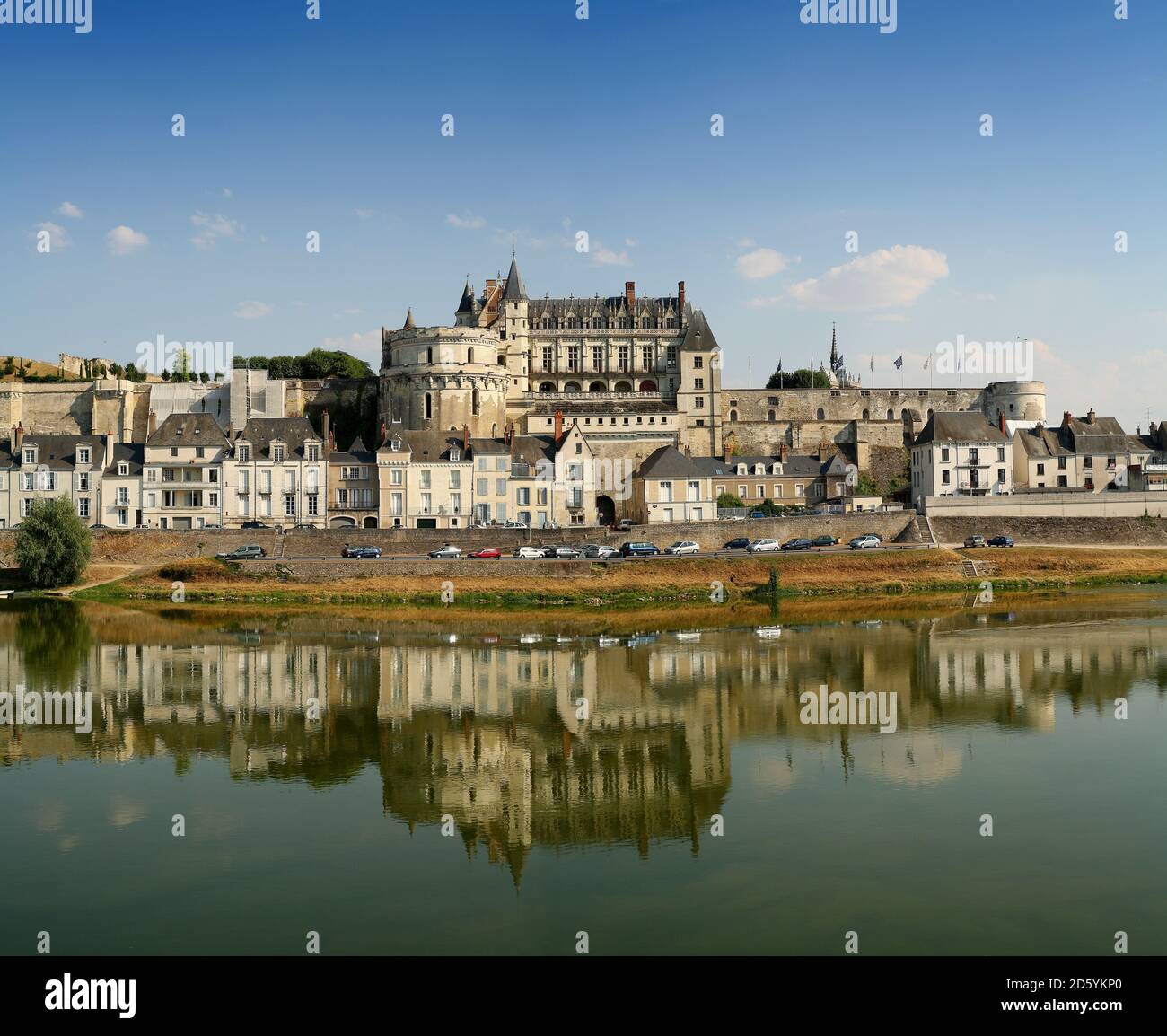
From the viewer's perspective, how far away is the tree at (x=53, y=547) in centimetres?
4094

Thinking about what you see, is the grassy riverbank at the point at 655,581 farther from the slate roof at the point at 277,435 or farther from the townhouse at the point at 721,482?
the townhouse at the point at 721,482

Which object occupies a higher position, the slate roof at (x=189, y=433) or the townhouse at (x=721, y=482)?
the slate roof at (x=189, y=433)

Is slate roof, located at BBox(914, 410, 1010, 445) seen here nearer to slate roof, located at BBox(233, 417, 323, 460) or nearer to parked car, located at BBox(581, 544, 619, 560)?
parked car, located at BBox(581, 544, 619, 560)

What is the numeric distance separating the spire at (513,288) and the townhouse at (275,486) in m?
20.9

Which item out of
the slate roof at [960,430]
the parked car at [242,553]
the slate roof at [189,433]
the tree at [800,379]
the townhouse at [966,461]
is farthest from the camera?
the tree at [800,379]

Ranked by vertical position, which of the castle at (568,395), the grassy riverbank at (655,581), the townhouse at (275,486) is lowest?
the grassy riverbank at (655,581)

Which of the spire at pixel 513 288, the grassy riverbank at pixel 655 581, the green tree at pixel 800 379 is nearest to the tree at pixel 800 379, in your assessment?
the green tree at pixel 800 379

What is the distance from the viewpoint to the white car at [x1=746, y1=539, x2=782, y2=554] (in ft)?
142

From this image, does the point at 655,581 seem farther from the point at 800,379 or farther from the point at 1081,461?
the point at 800,379

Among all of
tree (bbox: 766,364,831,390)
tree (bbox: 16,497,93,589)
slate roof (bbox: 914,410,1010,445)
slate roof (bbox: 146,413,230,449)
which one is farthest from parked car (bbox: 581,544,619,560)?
tree (bbox: 766,364,831,390)

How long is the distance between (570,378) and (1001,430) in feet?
83.6
